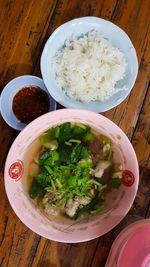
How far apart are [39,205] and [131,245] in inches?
15.6

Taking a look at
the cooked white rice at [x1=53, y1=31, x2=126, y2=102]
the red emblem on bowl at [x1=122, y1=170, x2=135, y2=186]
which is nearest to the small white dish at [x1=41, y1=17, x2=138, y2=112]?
the cooked white rice at [x1=53, y1=31, x2=126, y2=102]

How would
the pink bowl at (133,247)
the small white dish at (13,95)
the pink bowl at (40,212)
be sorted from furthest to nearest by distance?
the small white dish at (13,95) → the pink bowl at (40,212) → the pink bowl at (133,247)

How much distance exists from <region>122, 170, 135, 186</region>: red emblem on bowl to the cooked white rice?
291 mm

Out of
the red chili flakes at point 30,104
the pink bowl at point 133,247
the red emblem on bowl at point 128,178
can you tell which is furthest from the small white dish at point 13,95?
the pink bowl at point 133,247

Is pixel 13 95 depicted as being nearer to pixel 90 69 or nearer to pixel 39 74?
pixel 39 74

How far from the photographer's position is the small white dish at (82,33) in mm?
1585

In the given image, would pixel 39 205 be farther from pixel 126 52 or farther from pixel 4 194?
pixel 126 52

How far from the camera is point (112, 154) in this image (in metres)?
1.59

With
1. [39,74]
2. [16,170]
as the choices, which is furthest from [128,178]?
[39,74]

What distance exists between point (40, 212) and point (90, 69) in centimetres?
56

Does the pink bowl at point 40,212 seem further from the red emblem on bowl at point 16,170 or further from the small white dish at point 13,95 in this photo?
the small white dish at point 13,95

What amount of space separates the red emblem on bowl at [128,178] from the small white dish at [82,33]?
248mm

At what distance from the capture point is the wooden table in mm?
1643

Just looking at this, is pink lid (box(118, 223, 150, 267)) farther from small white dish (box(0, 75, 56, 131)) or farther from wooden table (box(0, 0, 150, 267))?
small white dish (box(0, 75, 56, 131))
